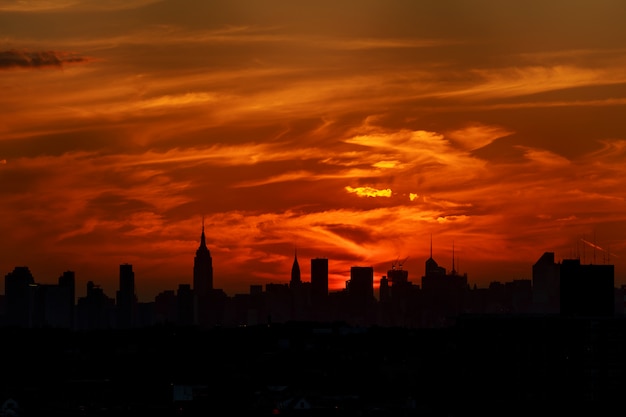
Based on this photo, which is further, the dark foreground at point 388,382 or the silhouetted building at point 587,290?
the silhouetted building at point 587,290

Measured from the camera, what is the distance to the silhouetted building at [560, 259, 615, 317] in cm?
15675

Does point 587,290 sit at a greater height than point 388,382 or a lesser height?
greater

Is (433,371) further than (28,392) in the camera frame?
Yes

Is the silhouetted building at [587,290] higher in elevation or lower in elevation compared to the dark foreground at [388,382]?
higher

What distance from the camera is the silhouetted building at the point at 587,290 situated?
156750 millimetres

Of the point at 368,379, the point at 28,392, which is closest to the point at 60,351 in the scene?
the point at 368,379

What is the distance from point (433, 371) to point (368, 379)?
716 centimetres

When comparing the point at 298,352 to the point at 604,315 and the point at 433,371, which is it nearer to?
the point at 433,371

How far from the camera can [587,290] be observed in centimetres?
15888

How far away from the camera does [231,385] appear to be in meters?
149

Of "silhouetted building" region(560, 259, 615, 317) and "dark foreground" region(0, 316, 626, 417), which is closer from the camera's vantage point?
"dark foreground" region(0, 316, 626, 417)

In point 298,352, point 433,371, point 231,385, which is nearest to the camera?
point 231,385

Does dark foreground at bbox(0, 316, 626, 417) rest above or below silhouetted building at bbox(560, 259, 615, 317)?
below

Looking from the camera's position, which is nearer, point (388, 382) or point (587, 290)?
point (587, 290)
